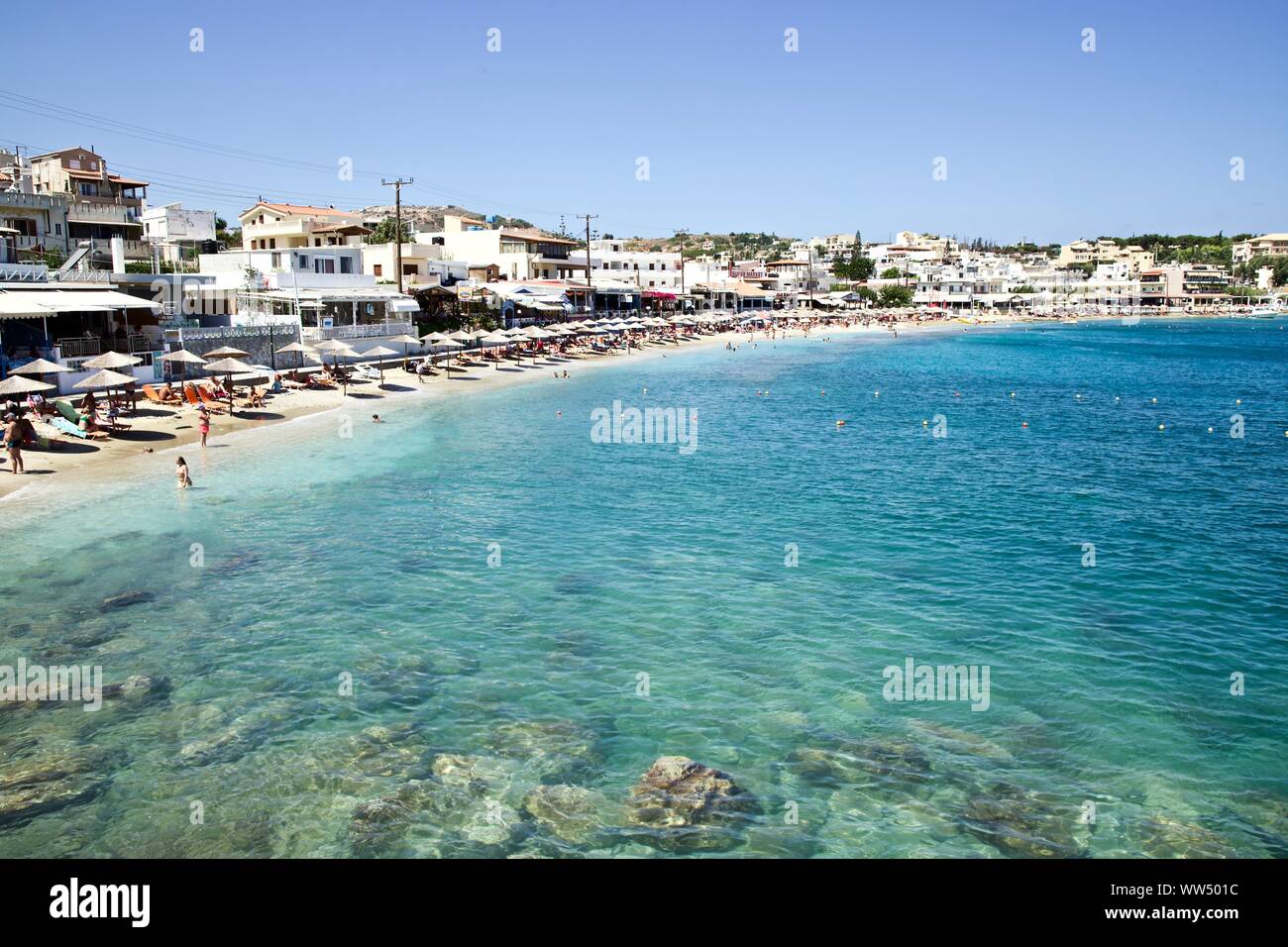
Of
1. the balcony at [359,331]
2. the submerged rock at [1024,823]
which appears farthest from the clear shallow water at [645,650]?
the balcony at [359,331]

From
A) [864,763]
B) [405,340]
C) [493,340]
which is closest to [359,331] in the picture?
[405,340]

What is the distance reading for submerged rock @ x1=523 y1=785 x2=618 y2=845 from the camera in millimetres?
10602

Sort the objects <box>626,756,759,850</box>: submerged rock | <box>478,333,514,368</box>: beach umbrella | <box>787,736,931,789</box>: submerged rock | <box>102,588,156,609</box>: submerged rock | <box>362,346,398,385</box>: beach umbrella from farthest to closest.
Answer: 1. <box>478,333,514,368</box>: beach umbrella
2. <box>362,346,398,385</box>: beach umbrella
3. <box>102,588,156,609</box>: submerged rock
4. <box>787,736,931,789</box>: submerged rock
5. <box>626,756,759,850</box>: submerged rock

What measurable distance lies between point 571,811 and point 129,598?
1189cm

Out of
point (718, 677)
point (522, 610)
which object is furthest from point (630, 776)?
point (522, 610)

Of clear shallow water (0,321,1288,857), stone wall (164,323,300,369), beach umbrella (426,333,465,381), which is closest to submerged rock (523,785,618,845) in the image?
clear shallow water (0,321,1288,857)

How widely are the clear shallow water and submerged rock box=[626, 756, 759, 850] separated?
0.56ft

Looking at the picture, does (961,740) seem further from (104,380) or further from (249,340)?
(249,340)

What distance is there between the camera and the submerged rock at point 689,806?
10555 mm

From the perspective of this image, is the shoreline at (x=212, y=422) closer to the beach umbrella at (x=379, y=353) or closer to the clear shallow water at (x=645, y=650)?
the beach umbrella at (x=379, y=353)

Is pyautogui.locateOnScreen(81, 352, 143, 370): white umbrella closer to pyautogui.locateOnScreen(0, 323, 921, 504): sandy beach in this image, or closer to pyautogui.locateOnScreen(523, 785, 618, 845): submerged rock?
pyautogui.locateOnScreen(0, 323, 921, 504): sandy beach

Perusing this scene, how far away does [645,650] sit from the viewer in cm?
1591

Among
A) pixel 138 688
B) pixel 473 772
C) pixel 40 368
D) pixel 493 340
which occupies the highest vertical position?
pixel 493 340
